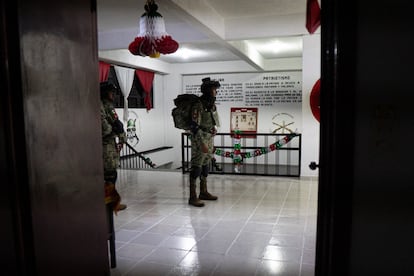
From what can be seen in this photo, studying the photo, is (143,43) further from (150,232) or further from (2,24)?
(2,24)

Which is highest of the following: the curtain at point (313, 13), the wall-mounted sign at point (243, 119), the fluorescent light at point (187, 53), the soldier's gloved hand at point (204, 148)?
the fluorescent light at point (187, 53)

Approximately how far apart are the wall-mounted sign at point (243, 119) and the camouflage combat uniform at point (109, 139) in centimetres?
631

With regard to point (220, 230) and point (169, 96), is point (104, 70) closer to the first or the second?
point (169, 96)

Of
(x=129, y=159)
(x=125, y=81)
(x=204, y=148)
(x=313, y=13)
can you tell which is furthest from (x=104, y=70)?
(x=313, y=13)

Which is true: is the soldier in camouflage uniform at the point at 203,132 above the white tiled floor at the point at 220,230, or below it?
above

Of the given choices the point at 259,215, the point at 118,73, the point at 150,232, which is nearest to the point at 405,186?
the point at 150,232

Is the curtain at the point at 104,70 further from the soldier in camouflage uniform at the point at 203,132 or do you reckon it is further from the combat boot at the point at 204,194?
the combat boot at the point at 204,194

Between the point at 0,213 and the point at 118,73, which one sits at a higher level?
the point at 118,73

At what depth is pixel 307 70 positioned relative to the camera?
527cm

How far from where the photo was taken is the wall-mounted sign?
9858mm

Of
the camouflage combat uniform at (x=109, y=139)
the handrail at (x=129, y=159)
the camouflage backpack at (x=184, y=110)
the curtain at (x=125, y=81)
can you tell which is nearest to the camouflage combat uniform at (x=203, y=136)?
the camouflage backpack at (x=184, y=110)

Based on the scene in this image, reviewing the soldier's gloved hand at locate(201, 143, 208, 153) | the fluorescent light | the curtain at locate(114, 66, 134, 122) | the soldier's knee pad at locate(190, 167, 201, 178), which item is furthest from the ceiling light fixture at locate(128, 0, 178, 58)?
the curtain at locate(114, 66, 134, 122)

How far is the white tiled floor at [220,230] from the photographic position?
2516 millimetres

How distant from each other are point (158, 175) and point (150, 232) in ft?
9.17
